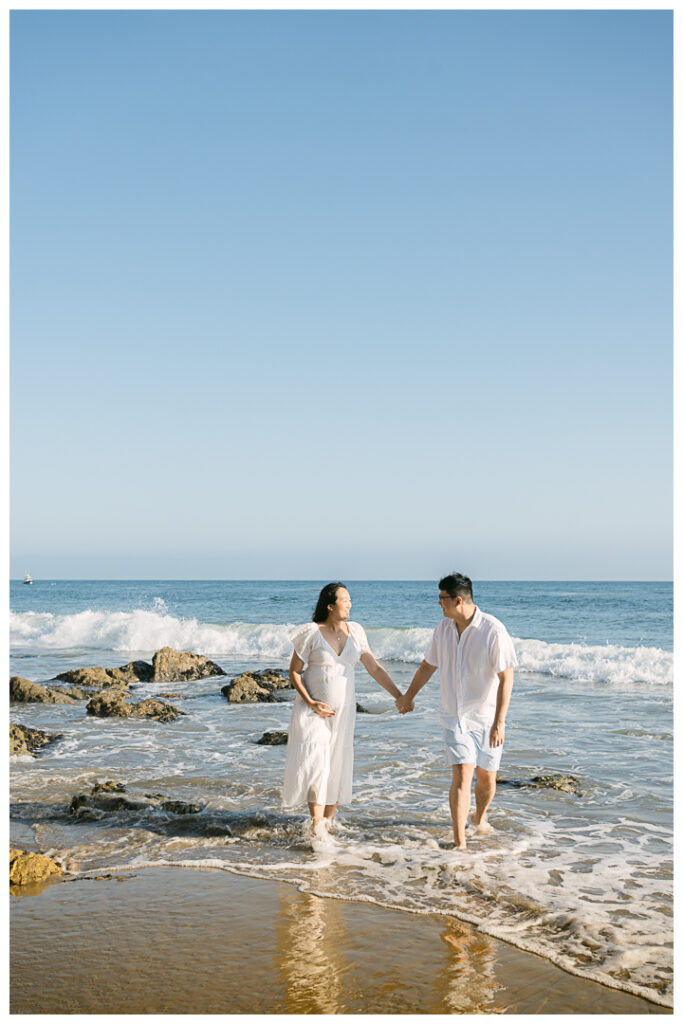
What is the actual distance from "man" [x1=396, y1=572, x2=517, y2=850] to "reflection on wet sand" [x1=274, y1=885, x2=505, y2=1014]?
146 centimetres

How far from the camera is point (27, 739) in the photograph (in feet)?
34.6

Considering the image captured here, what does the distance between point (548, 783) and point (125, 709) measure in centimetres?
716

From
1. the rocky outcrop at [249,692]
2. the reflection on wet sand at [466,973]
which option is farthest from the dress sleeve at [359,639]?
the rocky outcrop at [249,692]

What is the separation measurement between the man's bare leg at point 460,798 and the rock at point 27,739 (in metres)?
5.90

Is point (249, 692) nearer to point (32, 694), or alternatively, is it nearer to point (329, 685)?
point (32, 694)

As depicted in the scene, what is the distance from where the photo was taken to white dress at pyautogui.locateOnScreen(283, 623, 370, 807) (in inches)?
263

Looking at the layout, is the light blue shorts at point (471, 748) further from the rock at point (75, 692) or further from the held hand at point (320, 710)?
the rock at point (75, 692)

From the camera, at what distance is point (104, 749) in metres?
10.4

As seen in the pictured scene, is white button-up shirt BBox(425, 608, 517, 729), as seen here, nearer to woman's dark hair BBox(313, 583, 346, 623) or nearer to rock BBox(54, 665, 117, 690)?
woman's dark hair BBox(313, 583, 346, 623)

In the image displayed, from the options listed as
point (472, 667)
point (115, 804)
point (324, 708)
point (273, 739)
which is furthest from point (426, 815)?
point (273, 739)

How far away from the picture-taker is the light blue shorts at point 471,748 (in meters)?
6.33

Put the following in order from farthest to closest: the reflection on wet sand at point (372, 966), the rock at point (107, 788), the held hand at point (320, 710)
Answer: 1. the rock at point (107, 788)
2. the held hand at point (320, 710)
3. the reflection on wet sand at point (372, 966)
